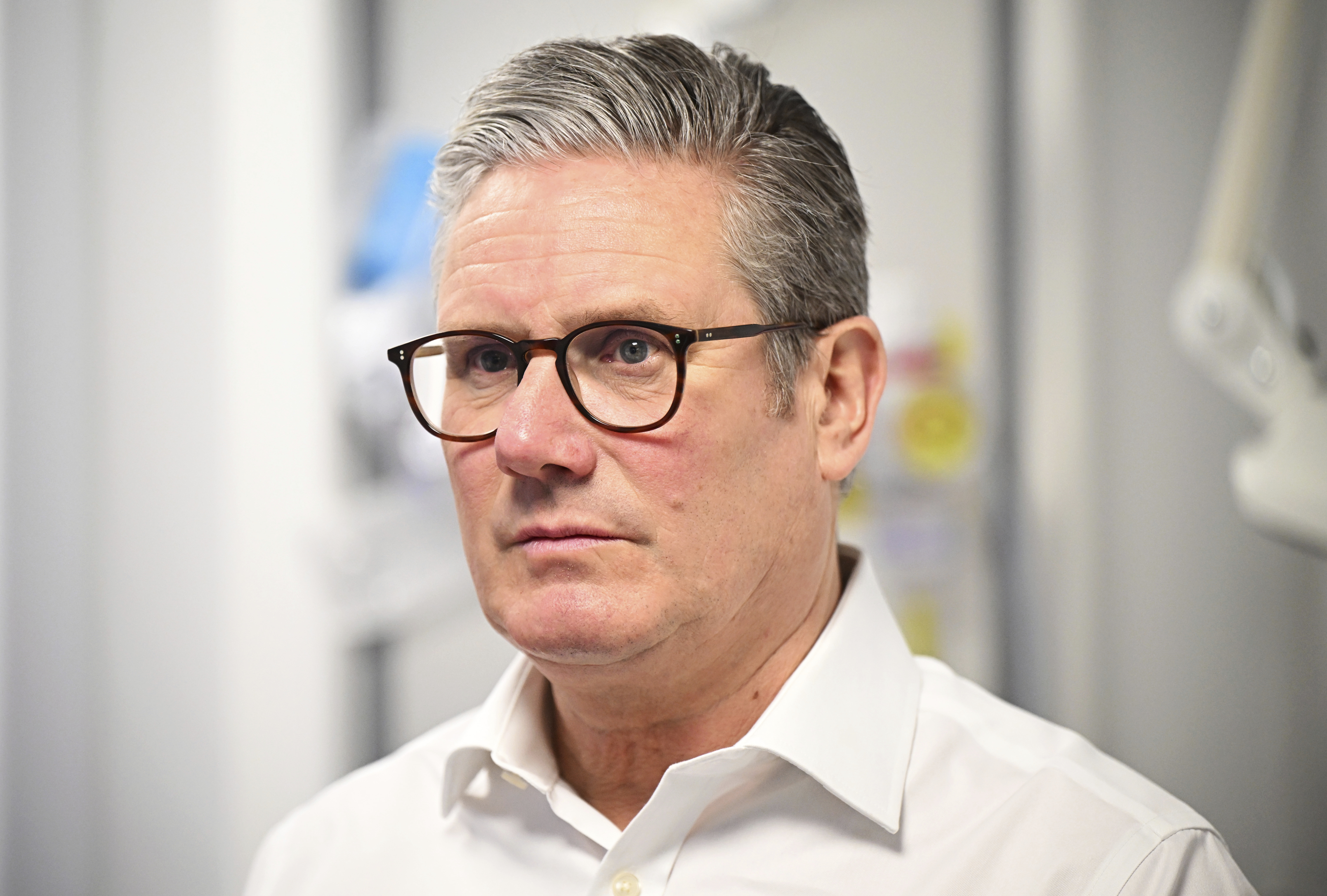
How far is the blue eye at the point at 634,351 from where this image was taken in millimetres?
809

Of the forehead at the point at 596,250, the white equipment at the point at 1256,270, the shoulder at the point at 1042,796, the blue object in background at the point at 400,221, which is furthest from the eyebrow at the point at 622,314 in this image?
the blue object in background at the point at 400,221

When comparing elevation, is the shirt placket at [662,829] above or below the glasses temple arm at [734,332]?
below

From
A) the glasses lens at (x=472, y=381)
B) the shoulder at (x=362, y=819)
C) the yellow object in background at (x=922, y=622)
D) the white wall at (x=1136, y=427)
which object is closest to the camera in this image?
A: the glasses lens at (x=472, y=381)

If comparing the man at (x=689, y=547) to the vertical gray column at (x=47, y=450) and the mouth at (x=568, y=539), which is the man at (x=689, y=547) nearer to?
the mouth at (x=568, y=539)

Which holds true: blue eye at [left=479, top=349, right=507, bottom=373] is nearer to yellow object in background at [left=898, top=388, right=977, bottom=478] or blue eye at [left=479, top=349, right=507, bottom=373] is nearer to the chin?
the chin

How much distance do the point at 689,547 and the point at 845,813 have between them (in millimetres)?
257

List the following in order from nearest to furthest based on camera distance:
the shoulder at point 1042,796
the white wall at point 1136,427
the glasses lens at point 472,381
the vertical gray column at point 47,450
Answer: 1. the shoulder at point 1042,796
2. the glasses lens at point 472,381
3. the white wall at point 1136,427
4. the vertical gray column at point 47,450

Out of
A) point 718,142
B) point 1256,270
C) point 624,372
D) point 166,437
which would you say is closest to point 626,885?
point 624,372

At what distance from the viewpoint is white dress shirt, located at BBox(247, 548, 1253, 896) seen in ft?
2.51

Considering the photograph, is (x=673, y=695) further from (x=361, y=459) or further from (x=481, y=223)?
(x=361, y=459)

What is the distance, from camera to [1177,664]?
1.58m

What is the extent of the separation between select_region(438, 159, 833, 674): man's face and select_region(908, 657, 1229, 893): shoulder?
202mm

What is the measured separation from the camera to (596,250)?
0.79 meters

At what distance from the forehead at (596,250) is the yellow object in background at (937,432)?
2.92 ft
